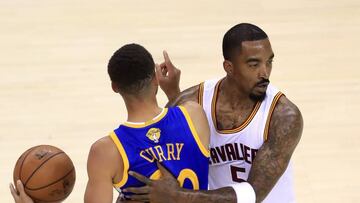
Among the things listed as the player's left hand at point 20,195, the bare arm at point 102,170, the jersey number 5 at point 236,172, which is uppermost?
the bare arm at point 102,170

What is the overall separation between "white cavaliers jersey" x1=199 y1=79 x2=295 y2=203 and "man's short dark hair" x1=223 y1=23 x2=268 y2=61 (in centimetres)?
22

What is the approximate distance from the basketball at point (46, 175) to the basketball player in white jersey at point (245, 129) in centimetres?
46

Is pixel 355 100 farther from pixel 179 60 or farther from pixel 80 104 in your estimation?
pixel 80 104

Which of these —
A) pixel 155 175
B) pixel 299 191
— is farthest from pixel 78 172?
pixel 155 175

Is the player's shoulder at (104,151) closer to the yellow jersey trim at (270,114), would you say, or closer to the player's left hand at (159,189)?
the player's left hand at (159,189)

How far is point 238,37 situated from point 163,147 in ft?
1.79

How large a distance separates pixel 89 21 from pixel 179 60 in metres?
1.38

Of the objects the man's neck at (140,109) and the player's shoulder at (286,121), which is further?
the player's shoulder at (286,121)

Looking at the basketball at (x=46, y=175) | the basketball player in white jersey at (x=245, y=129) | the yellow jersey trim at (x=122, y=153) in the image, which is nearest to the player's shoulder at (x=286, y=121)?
the basketball player in white jersey at (x=245, y=129)

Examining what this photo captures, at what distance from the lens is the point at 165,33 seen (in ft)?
25.0

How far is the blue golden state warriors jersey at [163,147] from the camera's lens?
2711 millimetres

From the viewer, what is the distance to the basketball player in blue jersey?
8.82 feet

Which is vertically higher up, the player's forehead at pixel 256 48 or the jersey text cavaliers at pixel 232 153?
the player's forehead at pixel 256 48

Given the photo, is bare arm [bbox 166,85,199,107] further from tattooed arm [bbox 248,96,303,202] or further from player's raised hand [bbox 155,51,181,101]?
tattooed arm [bbox 248,96,303,202]
